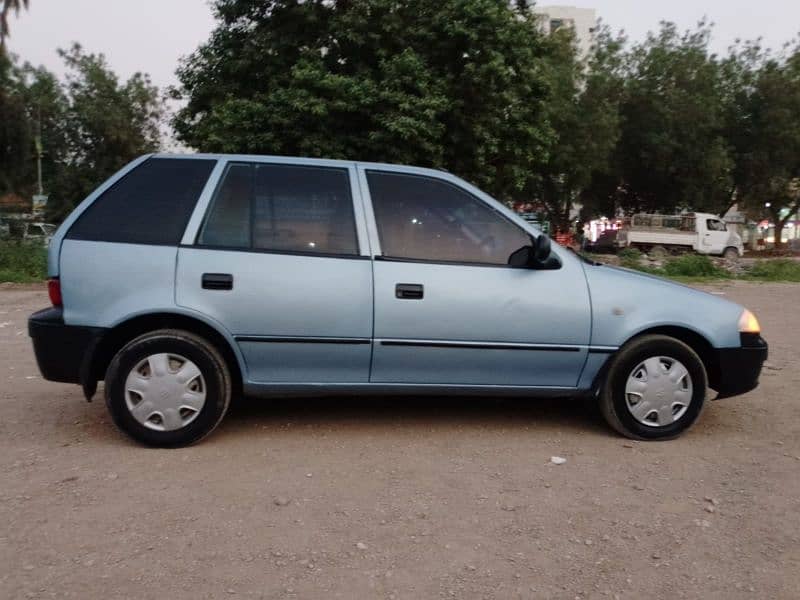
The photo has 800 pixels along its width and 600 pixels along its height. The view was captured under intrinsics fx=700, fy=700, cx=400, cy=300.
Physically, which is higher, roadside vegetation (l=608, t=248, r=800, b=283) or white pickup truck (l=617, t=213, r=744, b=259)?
white pickup truck (l=617, t=213, r=744, b=259)

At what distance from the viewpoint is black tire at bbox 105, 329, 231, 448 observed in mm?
3969

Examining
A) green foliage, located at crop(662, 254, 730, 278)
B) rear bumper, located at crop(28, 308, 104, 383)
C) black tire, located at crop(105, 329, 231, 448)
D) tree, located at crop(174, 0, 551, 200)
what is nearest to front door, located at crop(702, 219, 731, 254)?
green foliage, located at crop(662, 254, 730, 278)

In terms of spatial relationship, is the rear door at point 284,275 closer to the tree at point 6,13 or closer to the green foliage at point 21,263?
the green foliage at point 21,263

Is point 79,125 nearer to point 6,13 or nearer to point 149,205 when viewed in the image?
point 6,13

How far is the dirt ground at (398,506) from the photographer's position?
270 centimetres

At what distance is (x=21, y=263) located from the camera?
15398mm

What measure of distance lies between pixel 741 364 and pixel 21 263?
15.2 metres

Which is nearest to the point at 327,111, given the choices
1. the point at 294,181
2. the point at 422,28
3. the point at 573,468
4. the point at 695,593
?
the point at 422,28

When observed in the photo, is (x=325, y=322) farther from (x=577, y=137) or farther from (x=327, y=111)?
(x=577, y=137)

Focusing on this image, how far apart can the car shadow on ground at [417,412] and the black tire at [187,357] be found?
465mm

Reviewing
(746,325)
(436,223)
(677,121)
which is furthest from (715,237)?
(436,223)

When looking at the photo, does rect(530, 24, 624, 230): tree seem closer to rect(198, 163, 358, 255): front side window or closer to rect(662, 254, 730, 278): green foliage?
rect(662, 254, 730, 278): green foliage

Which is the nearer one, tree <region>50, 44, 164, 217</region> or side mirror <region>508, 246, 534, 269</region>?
side mirror <region>508, 246, 534, 269</region>

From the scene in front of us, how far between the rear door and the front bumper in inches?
88.4
